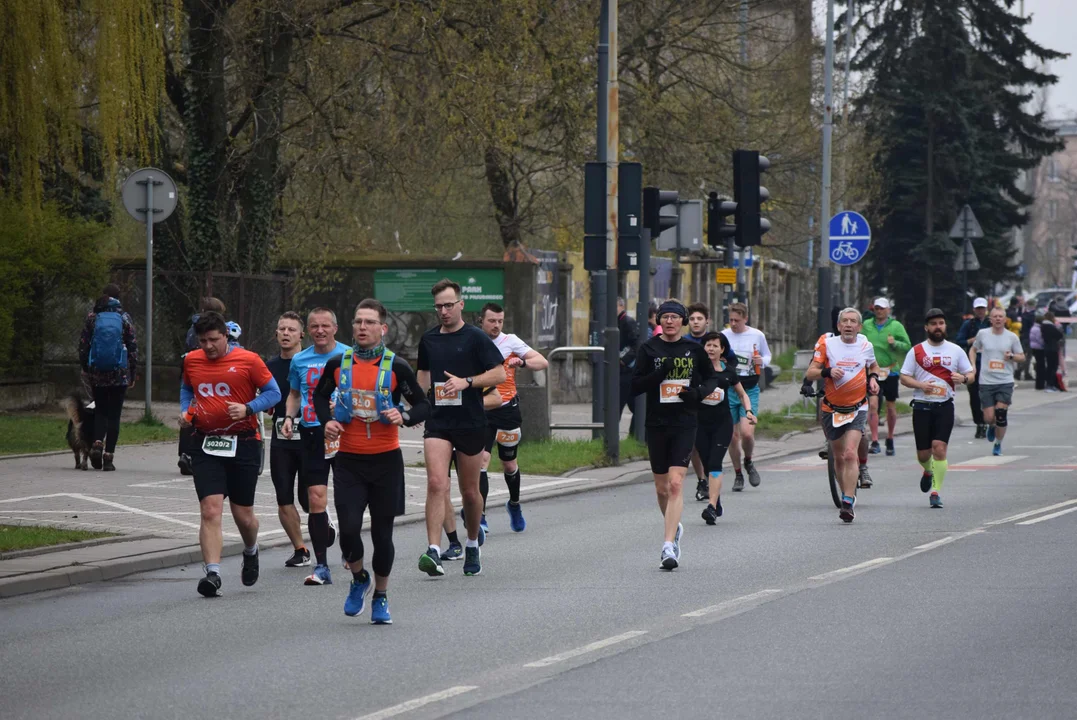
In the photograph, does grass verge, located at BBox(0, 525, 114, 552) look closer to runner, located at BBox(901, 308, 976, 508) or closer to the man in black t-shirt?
the man in black t-shirt

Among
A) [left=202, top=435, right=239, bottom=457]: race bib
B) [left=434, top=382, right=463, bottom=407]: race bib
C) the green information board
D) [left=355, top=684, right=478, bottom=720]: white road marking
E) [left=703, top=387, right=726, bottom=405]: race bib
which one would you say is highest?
Result: the green information board

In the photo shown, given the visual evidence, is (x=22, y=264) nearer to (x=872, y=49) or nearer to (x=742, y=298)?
(x=742, y=298)

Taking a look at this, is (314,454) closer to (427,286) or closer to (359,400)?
(359,400)

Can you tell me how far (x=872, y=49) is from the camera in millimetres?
50781

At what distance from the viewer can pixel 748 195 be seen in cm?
2052

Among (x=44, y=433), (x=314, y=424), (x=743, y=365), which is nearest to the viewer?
(x=314, y=424)

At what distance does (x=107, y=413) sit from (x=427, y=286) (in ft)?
38.0

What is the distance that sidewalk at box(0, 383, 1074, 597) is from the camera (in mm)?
11422

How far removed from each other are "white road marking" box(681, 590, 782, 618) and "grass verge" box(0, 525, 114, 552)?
484 cm

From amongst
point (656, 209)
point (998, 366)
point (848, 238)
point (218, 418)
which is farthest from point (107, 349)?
point (848, 238)

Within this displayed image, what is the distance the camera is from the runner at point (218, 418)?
10383 millimetres

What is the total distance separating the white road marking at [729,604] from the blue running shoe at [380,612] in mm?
1567

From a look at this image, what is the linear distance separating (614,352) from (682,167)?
11285mm

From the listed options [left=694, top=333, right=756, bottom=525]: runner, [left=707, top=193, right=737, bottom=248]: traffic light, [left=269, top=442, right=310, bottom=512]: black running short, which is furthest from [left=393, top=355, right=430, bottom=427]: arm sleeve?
[left=707, top=193, right=737, bottom=248]: traffic light
